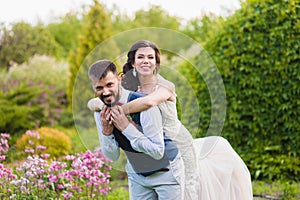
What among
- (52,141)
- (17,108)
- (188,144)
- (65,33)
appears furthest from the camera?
(65,33)

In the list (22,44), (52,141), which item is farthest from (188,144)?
(22,44)

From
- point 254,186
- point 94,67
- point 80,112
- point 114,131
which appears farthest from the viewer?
point 254,186

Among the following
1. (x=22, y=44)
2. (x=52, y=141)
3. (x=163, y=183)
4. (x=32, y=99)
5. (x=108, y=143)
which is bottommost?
(x=163, y=183)

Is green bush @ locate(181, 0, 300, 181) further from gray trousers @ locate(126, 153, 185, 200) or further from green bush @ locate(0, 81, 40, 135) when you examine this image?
green bush @ locate(0, 81, 40, 135)

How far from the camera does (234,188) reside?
3762mm

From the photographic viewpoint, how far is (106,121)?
2.73 meters

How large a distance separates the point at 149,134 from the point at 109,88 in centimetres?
32

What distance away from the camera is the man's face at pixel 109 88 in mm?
2607

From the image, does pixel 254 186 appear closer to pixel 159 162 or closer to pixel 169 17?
pixel 159 162

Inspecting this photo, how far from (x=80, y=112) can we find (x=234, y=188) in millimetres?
1341

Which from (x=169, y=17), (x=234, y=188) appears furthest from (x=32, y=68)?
(x=234, y=188)

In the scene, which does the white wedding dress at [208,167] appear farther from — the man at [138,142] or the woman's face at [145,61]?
the woman's face at [145,61]

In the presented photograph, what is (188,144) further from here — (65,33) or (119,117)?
(65,33)

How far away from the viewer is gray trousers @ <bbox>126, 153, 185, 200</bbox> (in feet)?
9.41
